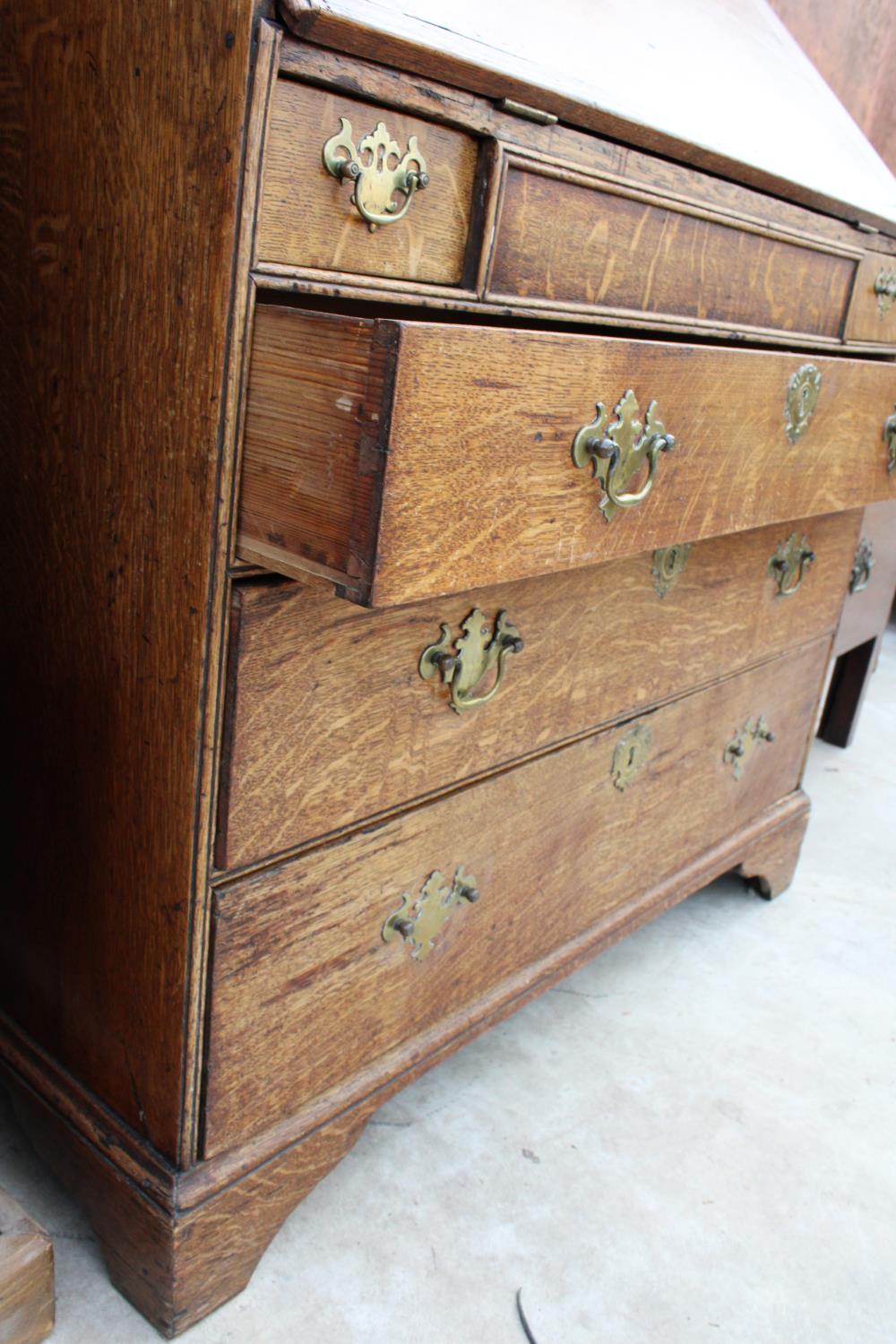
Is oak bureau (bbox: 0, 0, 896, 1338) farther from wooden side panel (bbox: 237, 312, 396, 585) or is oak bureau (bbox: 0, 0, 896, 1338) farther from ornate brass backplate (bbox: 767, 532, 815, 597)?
ornate brass backplate (bbox: 767, 532, 815, 597)

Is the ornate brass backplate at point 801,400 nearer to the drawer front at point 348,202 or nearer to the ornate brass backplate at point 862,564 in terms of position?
the drawer front at point 348,202

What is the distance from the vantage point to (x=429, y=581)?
0.73m

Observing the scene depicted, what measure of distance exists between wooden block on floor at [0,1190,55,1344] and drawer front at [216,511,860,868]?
38 centimetres

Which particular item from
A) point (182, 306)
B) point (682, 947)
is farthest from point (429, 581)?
point (682, 947)

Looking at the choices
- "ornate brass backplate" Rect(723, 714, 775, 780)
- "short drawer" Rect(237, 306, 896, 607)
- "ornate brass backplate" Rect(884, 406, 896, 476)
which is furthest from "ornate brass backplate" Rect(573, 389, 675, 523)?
"ornate brass backplate" Rect(723, 714, 775, 780)

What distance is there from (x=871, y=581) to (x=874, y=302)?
3.47ft

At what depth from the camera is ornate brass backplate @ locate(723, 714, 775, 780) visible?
1.71 meters

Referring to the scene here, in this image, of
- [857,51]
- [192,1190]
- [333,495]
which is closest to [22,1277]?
[192,1190]

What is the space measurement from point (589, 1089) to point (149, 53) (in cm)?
121

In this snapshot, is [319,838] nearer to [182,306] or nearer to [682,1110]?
[182,306]

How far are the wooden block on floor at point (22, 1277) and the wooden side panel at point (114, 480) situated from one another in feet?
0.38

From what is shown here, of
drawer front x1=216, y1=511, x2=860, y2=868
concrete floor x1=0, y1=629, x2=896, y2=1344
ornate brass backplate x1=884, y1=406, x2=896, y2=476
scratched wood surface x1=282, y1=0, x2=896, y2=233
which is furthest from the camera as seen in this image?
ornate brass backplate x1=884, y1=406, x2=896, y2=476

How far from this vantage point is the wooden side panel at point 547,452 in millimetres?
688

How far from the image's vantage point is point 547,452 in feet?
2.61
